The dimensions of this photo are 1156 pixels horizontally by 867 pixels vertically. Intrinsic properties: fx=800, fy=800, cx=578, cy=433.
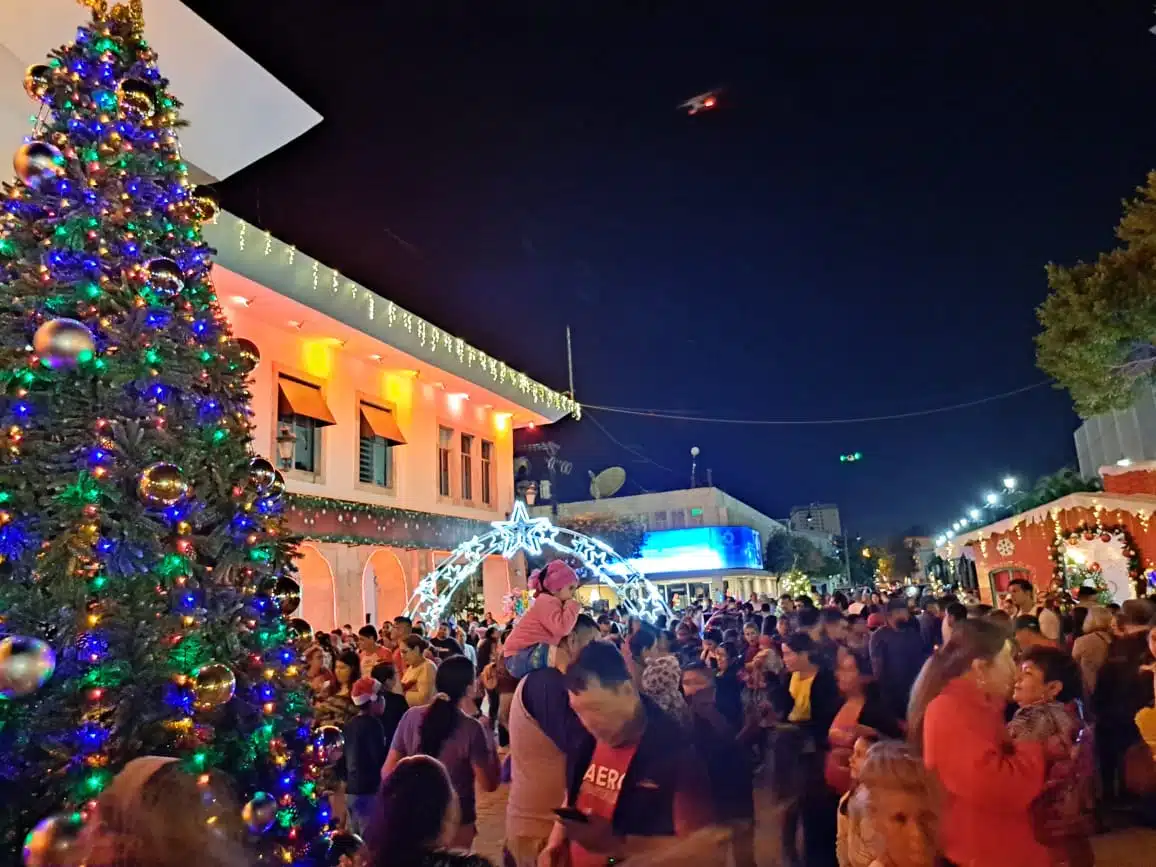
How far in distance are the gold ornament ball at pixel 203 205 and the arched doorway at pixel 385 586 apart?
620 inches

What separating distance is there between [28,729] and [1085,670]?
7.72 m

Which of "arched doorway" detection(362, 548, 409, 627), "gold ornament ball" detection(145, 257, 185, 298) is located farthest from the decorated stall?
"gold ornament ball" detection(145, 257, 185, 298)

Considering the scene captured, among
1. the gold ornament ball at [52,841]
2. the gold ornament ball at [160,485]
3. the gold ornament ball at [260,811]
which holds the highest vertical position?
the gold ornament ball at [160,485]

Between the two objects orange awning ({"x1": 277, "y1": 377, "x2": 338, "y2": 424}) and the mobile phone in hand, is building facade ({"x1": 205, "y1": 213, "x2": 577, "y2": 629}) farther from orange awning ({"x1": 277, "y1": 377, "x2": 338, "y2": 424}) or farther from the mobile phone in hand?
the mobile phone in hand

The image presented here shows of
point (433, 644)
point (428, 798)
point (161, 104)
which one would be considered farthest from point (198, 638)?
point (433, 644)

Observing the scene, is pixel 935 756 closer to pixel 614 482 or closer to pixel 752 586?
pixel 614 482

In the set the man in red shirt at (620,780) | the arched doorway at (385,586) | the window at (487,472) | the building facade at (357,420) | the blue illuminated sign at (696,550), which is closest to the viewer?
the man in red shirt at (620,780)

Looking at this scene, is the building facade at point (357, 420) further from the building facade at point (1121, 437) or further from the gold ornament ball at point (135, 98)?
the building facade at point (1121, 437)

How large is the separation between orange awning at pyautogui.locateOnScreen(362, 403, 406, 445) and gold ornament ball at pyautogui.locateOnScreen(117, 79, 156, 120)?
1526cm

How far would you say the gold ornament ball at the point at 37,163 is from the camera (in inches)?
139

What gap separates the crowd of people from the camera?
2645 mm

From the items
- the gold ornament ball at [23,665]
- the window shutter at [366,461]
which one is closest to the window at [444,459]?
the window shutter at [366,461]

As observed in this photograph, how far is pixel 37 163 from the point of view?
11.6 feet

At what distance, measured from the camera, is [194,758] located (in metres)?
3.16
